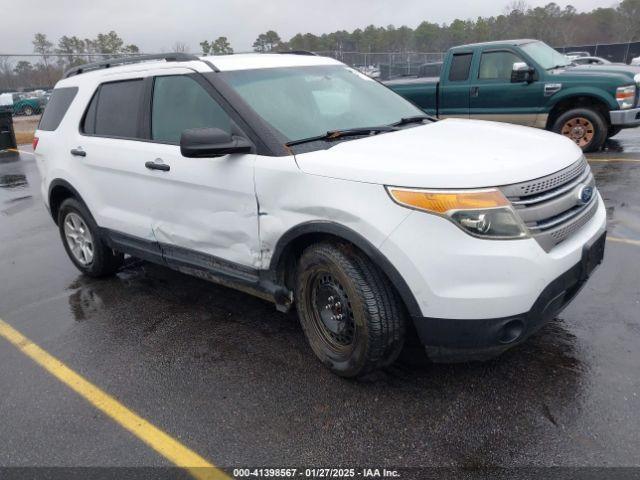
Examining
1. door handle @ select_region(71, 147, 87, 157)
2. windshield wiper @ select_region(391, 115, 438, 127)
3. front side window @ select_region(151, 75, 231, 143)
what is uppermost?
front side window @ select_region(151, 75, 231, 143)

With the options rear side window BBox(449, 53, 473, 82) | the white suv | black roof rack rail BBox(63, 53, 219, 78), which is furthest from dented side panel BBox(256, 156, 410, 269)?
rear side window BBox(449, 53, 473, 82)

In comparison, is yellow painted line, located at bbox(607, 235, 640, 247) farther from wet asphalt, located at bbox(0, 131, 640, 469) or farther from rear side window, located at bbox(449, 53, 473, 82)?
rear side window, located at bbox(449, 53, 473, 82)

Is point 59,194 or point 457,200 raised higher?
point 457,200

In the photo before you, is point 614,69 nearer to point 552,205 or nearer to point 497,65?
point 497,65

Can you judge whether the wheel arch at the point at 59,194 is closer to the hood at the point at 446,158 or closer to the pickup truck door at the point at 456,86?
the hood at the point at 446,158

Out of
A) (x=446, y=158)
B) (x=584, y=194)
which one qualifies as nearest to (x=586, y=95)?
(x=584, y=194)

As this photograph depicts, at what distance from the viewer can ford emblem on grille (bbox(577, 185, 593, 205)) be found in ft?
9.96

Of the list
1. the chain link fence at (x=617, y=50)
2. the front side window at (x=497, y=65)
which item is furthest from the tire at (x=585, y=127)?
the chain link fence at (x=617, y=50)

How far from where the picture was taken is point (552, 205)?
2771 mm

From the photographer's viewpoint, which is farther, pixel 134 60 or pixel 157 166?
pixel 134 60

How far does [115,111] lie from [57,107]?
3.48ft

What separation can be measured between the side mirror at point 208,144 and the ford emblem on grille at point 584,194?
1935mm

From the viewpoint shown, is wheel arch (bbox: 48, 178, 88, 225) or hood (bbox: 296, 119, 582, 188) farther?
wheel arch (bbox: 48, 178, 88, 225)

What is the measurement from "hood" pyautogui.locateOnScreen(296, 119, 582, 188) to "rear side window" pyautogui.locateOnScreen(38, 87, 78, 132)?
2.94 meters
